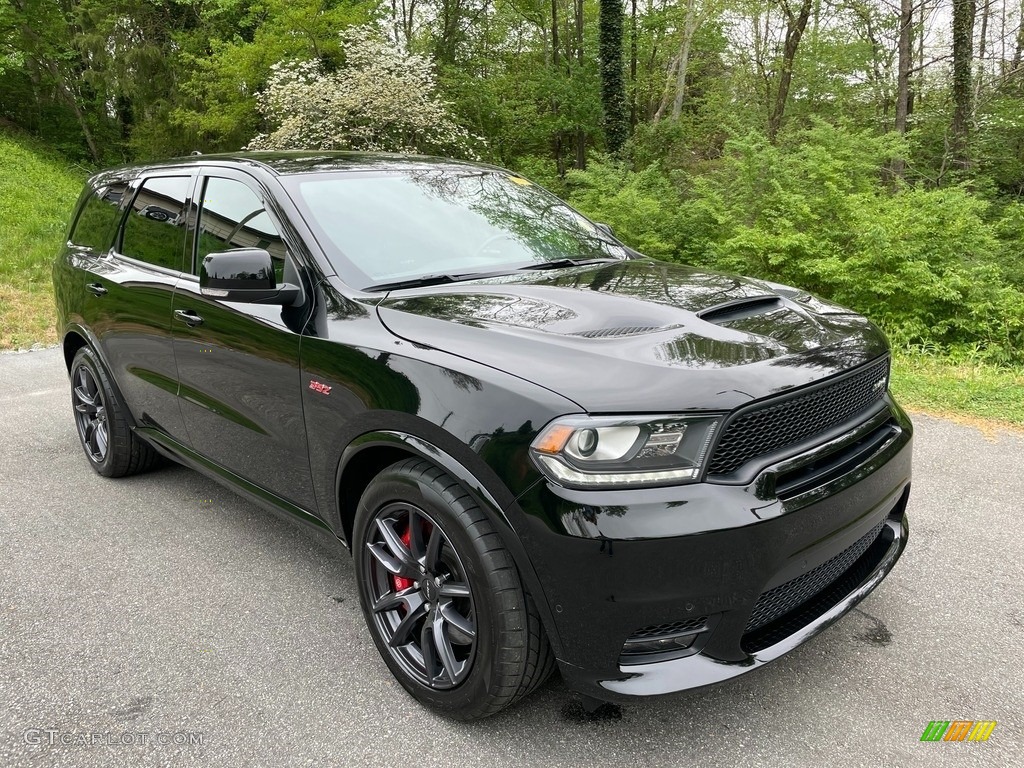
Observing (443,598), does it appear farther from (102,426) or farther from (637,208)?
(637,208)

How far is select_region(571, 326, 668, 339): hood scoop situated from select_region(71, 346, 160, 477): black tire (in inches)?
118

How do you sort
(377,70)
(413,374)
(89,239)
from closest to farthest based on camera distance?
(413,374) → (89,239) → (377,70)

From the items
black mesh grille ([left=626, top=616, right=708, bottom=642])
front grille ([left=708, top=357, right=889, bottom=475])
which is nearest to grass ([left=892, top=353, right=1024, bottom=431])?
front grille ([left=708, top=357, right=889, bottom=475])

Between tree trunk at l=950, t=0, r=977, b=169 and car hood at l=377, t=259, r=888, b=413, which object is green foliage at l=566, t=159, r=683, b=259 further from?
car hood at l=377, t=259, r=888, b=413

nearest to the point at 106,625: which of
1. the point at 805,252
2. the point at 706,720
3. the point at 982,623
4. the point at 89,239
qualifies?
the point at 706,720

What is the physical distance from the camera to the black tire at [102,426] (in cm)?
411

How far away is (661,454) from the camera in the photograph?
1882mm

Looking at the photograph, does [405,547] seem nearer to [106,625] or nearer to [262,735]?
[262,735]

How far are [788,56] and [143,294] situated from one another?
21.5m

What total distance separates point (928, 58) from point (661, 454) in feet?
61.3
